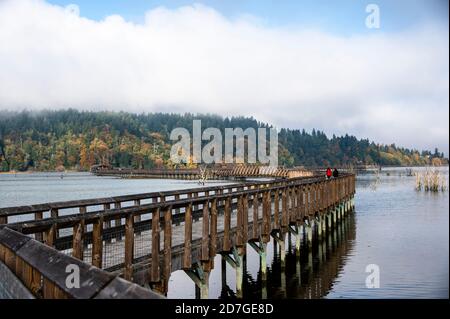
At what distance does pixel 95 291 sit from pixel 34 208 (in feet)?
26.0

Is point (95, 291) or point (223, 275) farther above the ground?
point (95, 291)

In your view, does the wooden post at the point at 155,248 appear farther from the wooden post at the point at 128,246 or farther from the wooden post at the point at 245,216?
the wooden post at the point at 245,216

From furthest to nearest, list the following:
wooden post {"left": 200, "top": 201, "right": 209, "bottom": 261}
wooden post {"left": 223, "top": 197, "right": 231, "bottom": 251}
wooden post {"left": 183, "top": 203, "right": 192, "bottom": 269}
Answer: wooden post {"left": 223, "top": 197, "right": 231, "bottom": 251}
wooden post {"left": 200, "top": 201, "right": 209, "bottom": 261}
wooden post {"left": 183, "top": 203, "right": 192, "bottom": 269}

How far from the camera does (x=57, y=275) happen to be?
372cm

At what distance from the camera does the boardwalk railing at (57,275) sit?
312 cm

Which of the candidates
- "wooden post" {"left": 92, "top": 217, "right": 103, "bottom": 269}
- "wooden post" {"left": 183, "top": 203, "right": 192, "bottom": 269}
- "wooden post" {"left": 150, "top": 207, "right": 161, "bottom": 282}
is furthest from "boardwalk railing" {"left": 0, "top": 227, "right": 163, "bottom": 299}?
"wooden post" {"left": 183, "top": 203, "right": 192, "bottom": 269}

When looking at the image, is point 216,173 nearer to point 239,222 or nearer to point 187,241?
point 239,222

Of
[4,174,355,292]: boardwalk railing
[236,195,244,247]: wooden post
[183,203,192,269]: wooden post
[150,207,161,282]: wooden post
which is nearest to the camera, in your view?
[4,174,355,292]: boardwalk railing

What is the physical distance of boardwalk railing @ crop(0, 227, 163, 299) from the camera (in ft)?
10.3

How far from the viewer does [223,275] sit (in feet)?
66.8

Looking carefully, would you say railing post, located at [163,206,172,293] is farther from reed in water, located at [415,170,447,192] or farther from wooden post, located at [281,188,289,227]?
reed in water, located at [415,170,447,192]

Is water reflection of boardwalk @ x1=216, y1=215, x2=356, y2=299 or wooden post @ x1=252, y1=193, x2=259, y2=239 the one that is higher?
wooden post @ x1=252, y1=193, x2=259, y2=239

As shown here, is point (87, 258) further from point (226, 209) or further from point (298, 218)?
point (298, 218)
